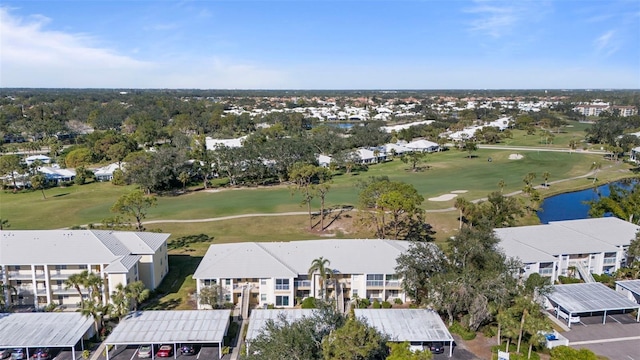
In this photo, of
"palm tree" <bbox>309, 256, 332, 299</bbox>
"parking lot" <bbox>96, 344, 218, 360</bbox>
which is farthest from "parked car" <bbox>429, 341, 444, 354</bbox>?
"parking lot" <bbox>96, 344, 218, 360</bbox>

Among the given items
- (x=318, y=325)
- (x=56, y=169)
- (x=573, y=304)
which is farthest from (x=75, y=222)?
(x=573, y=304)

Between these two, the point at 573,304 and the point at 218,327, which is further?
the point at 573,304

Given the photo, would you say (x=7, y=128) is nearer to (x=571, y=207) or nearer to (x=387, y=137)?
(x=387, y=137)

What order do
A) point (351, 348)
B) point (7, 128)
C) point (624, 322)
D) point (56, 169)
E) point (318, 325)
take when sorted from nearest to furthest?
point (351, 348) → point (318, 325) → point (624, 322) → point (56, 169) → point (7, 128)

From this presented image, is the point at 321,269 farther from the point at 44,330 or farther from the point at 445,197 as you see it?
the point at 445,197

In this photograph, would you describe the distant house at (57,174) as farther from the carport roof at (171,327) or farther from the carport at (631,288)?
the carport at (631,288)

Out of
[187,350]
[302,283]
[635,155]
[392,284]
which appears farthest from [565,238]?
[635,155]
